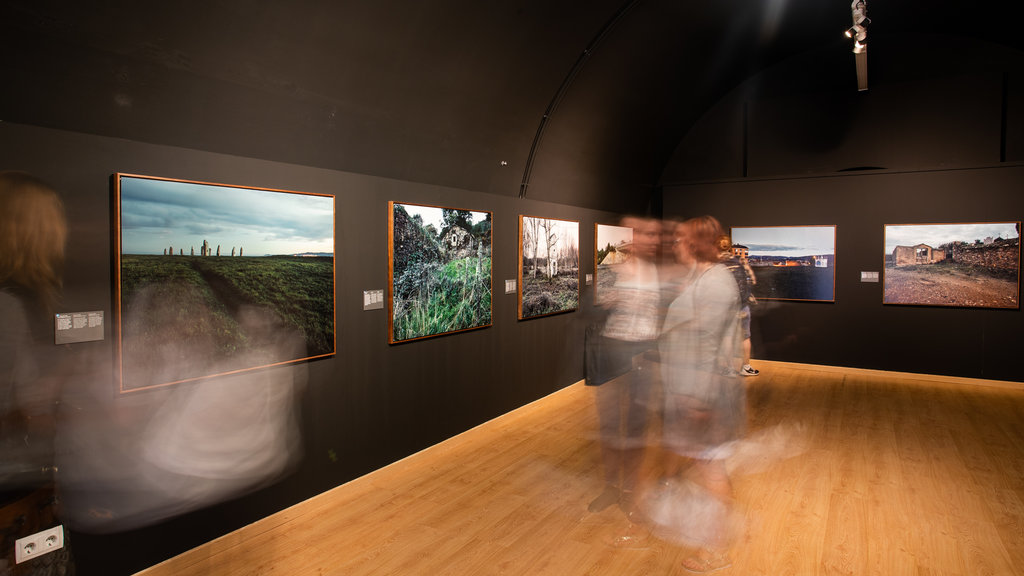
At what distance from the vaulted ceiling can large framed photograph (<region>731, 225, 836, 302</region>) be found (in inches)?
96.5

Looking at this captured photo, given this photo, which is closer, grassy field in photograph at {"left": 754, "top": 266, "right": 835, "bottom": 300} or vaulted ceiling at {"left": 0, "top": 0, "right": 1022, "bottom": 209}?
vaulted ceiling at {"left": 0, "top": 0, "right": 1022, "bottom": 209}

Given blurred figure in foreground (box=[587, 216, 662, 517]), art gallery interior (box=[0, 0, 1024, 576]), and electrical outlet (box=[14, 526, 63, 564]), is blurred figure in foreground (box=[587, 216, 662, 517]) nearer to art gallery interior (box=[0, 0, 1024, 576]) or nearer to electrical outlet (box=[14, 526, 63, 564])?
art gallery interior (box=[0, 0, 1024, 576])

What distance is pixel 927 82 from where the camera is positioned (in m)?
8.59

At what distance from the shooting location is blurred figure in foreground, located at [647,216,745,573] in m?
3.49

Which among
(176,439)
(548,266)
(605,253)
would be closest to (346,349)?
(176,439)

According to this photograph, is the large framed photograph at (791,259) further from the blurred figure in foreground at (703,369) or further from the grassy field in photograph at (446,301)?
the blurred figure in foreground at (703,369)

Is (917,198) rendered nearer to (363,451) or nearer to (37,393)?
(363,451)

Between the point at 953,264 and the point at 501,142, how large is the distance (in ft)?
23.5

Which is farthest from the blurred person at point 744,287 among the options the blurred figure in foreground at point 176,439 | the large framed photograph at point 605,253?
the blurred figure in foreground at point 176,439

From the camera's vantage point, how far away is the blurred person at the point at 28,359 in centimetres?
264

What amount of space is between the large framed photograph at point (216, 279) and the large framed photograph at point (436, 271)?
0.71 m

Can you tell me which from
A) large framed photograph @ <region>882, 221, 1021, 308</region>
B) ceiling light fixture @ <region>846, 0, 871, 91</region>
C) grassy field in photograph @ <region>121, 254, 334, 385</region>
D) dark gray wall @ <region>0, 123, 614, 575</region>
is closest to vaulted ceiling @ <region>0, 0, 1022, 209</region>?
dark gray wall @ <region>0, 123, 614, 575</region>

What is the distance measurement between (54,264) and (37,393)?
64 centimetres

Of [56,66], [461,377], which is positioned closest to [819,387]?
[461,377]
